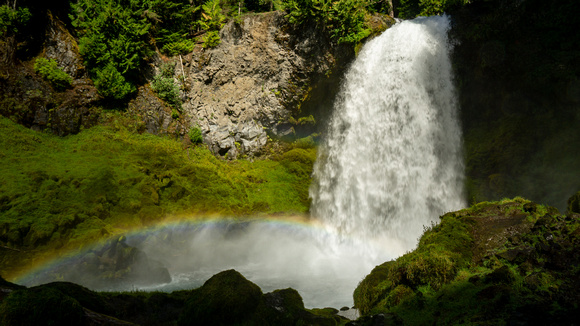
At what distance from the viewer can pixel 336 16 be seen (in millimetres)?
19094

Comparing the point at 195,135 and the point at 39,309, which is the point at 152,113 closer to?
the point at 195,135

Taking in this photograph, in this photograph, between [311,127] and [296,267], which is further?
[311,127]

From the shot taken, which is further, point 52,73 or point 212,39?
point 212,39

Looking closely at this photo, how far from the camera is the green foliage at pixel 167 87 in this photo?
836 inches

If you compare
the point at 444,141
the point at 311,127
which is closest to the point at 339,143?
the point at 311,127

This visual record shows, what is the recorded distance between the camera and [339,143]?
2061 centimetres

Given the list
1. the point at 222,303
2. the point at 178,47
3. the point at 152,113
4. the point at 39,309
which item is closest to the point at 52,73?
the point at 152,113

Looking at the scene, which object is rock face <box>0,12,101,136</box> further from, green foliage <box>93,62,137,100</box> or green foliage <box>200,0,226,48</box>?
green foliage <box>200,0,226,48</box>

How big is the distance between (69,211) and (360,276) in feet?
41.4

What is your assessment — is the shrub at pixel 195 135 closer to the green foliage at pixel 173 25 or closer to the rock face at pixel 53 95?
the rock face at pixel 53 95

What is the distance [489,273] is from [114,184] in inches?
597

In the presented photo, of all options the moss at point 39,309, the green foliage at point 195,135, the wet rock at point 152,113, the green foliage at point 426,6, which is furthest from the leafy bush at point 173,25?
the moss at point 39,309

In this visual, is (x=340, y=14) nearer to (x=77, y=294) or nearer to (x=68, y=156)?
(x=68, y=156)

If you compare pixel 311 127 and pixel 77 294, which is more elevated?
pixel 311 127
